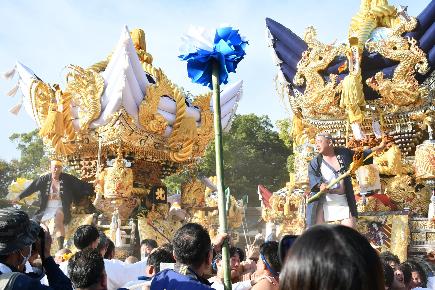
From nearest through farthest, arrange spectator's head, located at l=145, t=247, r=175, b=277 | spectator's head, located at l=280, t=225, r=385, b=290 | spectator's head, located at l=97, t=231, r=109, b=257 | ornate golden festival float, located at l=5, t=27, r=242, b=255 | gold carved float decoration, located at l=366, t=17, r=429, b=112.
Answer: spectator's head, located at l=280, t=225, r=385, b=290
spectator's head, located at l=145, t=247, r=175, b=277
spectator's head, located at l=97, t=231, r=109, b=257
gold carved float decoration, located at l=366, t=17, r=429, b=112
ornate golden festival float, located at l=5, t=27, r=242, b=255

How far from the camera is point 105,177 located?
1233cm

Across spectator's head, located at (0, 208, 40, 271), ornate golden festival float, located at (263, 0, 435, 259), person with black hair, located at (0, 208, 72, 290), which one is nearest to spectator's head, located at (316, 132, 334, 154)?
ornate golden festival float, located at (263, 0, 435, 259)

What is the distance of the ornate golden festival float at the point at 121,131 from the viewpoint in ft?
40.5

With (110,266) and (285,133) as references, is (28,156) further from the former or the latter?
(110,266)

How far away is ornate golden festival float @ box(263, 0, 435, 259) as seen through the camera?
1131 centimetres

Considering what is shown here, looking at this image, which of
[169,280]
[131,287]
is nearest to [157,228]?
[131,287]

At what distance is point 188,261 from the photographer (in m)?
3.87

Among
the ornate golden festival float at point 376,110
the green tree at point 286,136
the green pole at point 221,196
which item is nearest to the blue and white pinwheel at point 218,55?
the green pole at point 221,196

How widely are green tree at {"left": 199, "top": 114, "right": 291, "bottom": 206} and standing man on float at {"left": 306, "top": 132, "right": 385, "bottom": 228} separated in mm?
30045

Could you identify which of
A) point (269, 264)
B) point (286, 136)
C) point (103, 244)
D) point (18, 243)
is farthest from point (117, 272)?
point (286, 136)

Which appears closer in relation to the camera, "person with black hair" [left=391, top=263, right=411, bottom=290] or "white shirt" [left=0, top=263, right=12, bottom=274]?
"white shirt" [left=0, top=263, right=12, bottom=274]

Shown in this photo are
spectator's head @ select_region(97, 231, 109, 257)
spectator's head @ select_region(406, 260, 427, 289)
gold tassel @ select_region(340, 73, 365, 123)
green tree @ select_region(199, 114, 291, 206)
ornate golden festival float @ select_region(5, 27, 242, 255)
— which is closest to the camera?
spectator's head @ select_region(97, 231, 109, 257)

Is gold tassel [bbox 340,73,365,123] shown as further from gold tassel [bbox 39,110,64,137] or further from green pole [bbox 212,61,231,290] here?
green pole [bbox 212,61,231,290]

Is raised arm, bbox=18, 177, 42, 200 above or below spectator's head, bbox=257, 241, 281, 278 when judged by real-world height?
above
